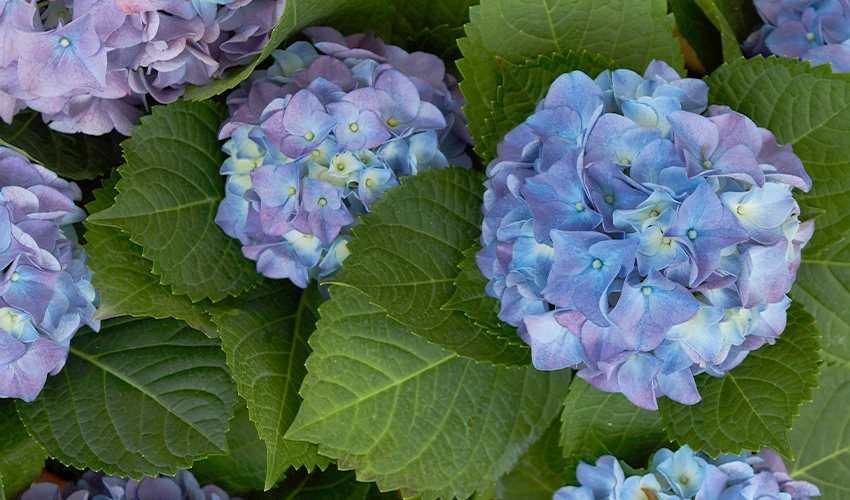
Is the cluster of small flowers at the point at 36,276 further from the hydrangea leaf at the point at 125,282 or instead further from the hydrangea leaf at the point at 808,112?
the hydrangea leaf at the point at 808,112

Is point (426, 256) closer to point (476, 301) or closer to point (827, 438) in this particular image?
point (476, 301)

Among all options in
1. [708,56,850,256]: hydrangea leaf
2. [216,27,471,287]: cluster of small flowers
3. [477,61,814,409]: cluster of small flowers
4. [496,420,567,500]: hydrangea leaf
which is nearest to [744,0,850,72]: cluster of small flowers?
[708,56,850,256]: hydrangea leaf

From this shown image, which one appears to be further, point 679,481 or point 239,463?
point 239,463

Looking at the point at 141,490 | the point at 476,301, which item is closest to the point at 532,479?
the point at 476,301

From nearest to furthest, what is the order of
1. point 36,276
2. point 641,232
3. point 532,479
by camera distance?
point 641,232 → point 36,276 → point 532,479

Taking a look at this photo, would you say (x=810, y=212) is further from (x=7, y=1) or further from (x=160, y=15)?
(x=7, y=1)

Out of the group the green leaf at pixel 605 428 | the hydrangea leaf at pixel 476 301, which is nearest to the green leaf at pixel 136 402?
the hydrangea leaf at pixel 476 301

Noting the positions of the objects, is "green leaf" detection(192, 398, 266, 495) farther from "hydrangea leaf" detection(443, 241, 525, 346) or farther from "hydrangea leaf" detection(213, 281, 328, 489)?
"hydrangea leaf" detection(443, 241, 525, 346)
